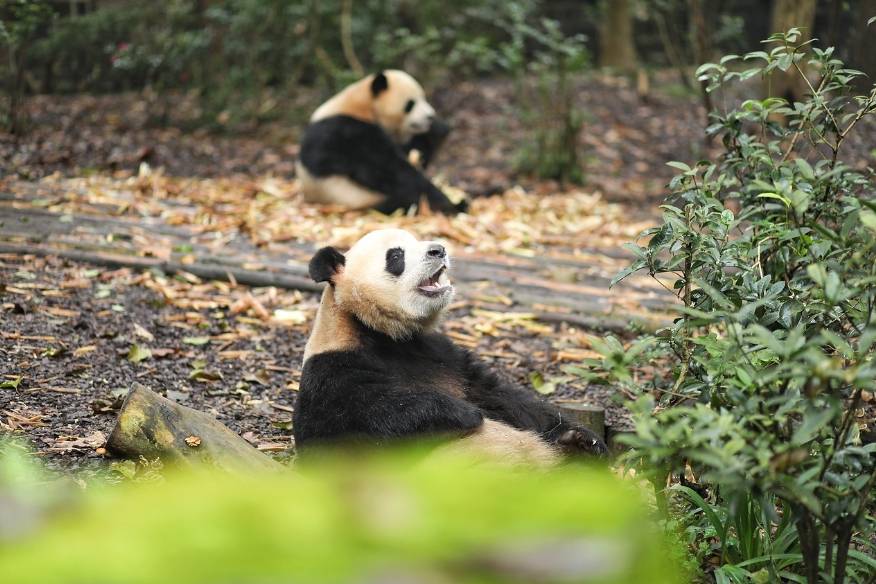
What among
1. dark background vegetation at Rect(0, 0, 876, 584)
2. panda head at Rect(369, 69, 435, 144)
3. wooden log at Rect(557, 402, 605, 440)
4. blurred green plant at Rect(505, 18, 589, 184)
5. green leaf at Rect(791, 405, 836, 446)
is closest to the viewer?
green leaf at Rect(791, 405, 836, 446)

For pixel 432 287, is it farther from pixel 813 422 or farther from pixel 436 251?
pixel 813 422

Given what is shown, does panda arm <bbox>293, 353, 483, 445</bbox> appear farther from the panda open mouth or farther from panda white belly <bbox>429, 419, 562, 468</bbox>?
the panda open mouth

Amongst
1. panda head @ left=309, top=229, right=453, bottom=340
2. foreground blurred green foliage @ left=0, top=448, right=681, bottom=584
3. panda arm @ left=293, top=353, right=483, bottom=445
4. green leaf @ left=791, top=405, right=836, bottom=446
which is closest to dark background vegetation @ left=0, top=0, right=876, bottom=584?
green leaf @ left=791, top=405, right=836, bottom=446

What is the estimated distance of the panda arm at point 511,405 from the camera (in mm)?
3930

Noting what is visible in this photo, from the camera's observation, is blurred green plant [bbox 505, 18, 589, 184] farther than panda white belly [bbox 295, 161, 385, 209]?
Yes

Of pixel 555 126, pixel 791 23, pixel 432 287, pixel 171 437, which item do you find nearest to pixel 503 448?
pixel 432 287

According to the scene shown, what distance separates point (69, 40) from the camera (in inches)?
483

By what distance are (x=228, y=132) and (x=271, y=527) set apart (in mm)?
11606

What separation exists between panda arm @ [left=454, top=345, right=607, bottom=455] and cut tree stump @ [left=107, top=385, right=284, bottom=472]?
931 millimetres

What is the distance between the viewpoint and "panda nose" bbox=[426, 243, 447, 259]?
3996 mm

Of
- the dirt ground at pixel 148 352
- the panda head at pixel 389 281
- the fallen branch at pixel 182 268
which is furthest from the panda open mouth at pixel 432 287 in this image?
the fallen branch at pixel 182 268

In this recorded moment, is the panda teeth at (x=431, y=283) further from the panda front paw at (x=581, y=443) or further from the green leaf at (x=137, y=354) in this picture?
the green leaf at (x=137, y=354)

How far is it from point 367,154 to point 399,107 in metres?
0.73

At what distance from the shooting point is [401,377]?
379cm
